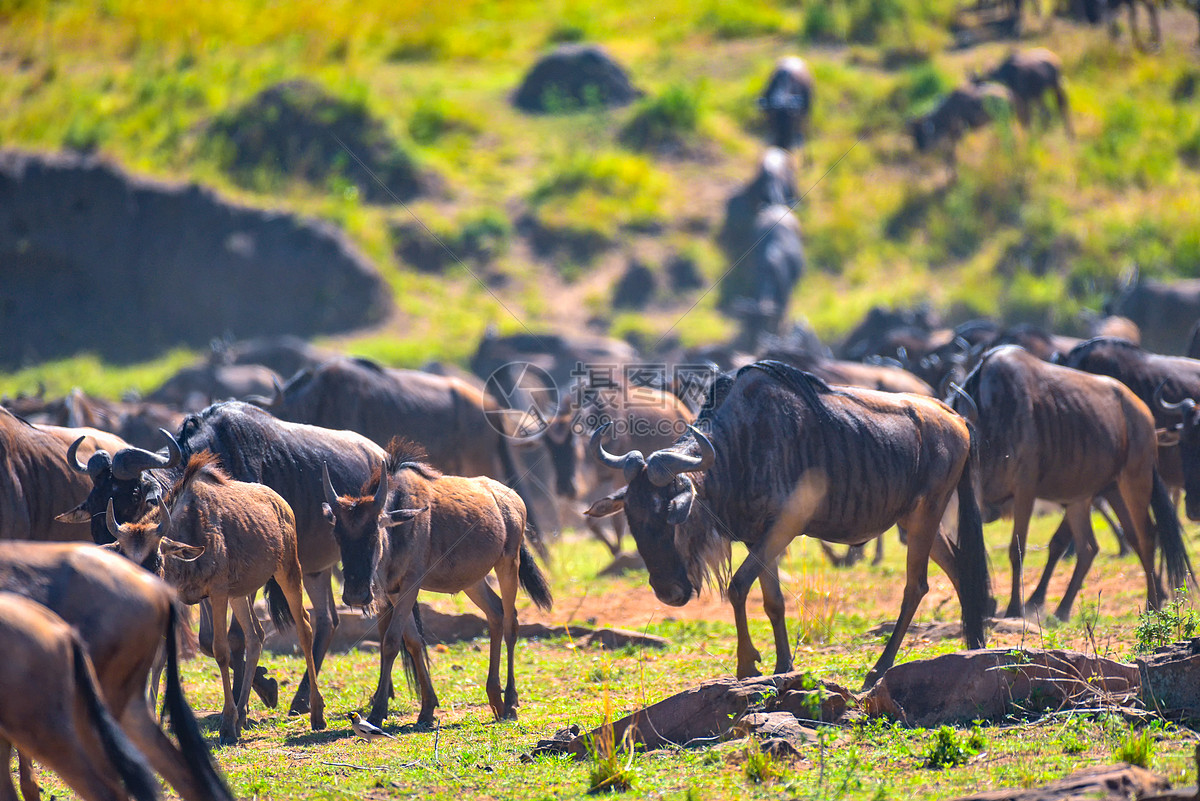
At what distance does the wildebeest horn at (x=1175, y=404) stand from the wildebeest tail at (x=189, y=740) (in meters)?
7.74

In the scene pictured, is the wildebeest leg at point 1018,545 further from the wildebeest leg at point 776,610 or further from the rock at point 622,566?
the rock at point 622,566

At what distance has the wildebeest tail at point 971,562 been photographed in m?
7.32

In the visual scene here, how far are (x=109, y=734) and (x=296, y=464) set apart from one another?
3.89 metres

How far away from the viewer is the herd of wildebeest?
445 centimetres

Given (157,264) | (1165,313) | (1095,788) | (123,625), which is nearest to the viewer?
(1095,788)

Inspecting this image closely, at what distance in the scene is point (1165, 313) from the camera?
59.7ft

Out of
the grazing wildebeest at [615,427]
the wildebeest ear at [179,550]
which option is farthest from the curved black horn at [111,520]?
the grazing wildebeest at [615,427]

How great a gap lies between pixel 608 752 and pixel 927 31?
105ft

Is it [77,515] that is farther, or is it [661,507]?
[661,507]

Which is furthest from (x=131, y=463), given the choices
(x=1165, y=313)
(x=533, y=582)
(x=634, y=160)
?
(x=634, y=160)

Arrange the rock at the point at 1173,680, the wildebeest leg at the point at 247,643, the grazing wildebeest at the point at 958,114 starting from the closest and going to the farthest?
the rock at the point at 1173,680 → the wildebeest leg at the point at 247,643 → the grazing wildebeest at the point at 958,114

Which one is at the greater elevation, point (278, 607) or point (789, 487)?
point (789, 487)

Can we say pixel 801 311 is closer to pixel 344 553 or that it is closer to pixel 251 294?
pixel 251 294

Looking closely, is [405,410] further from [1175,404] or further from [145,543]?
[1175,404]
